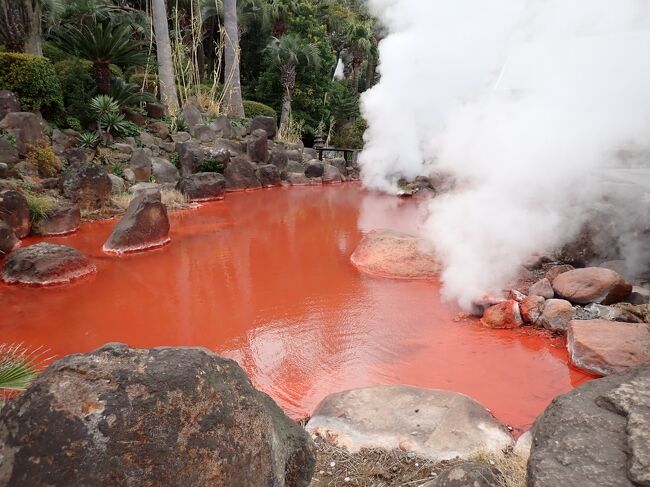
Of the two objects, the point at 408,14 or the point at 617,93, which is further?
the point at 408,14

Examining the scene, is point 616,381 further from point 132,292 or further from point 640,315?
point 132,292

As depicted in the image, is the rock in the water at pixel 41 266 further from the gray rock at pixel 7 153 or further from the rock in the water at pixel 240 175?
the rock in the water at pixel 240 175

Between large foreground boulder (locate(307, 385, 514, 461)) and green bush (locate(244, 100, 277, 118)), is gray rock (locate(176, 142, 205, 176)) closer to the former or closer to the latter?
green bush (locate(244, 100, 277, 118))

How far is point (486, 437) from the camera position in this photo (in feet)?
10.1

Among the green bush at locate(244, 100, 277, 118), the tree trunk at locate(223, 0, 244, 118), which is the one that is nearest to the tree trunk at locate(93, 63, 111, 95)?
the tree trunk at locate(223, 0, 244, 118)

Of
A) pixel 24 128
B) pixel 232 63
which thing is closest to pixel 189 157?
pixel 24 128

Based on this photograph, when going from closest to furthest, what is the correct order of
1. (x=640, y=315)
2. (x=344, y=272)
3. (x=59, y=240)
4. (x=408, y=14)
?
(x=640, y=315) → (x=344, y=272) → (x=59, y=240) → (x=408, y=14)

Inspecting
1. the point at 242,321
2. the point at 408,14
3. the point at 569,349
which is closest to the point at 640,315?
the point at 569,349

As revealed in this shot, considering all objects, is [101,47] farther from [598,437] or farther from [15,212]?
[598,437]

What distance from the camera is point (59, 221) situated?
312 inches

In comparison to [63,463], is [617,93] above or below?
above

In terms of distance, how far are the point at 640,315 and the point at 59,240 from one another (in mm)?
7816

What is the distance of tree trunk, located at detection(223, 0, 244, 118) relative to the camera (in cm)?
1656

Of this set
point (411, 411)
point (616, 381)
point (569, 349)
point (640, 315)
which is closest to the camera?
point (616, 381)
